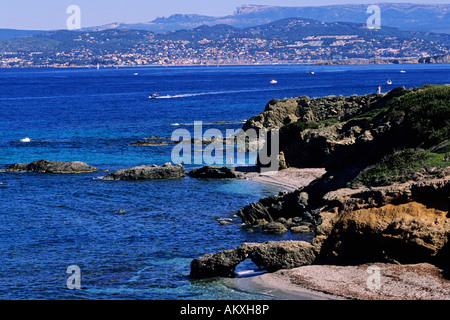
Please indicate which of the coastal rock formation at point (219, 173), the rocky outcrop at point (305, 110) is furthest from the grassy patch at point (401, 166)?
the rocky outcrop at point (305, 110)

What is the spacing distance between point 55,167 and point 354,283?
34310mm

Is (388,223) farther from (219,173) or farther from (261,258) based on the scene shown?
(219,173)

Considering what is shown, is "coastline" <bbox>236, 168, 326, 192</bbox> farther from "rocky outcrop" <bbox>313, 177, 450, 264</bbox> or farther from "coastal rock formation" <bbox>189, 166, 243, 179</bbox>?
"rocky outcrop" <bbox>313, 177, 450, 264</bbox>

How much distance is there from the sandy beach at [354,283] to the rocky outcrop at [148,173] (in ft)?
79.7

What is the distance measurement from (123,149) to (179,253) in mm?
35214

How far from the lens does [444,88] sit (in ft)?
108

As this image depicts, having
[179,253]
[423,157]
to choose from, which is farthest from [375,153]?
[179,253]

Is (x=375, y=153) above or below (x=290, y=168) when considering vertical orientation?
above

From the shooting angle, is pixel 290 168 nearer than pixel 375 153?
No

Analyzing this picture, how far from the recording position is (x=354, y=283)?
20.9 meters

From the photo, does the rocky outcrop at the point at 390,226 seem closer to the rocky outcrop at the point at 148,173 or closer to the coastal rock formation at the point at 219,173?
the coastal rock formation at the point at 219,173

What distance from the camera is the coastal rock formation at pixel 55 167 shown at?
163ft

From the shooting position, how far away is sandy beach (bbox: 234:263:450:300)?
773 inches
